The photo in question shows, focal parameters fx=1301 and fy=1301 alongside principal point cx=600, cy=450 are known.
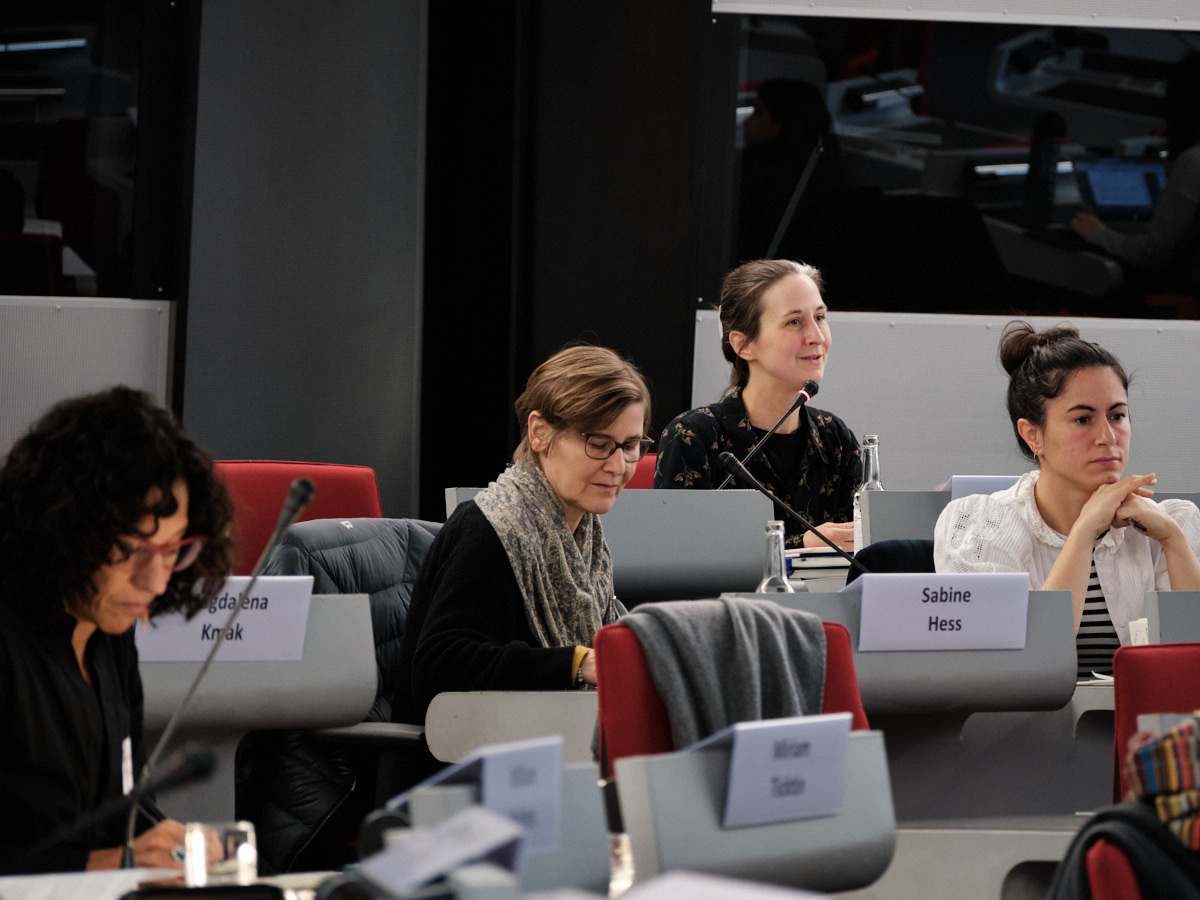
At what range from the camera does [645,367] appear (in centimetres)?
415

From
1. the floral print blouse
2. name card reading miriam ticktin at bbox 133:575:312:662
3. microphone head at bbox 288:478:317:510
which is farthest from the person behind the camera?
the floral print blouse

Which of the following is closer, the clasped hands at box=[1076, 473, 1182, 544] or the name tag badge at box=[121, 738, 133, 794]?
the name tag badge at box=[121, 738, 133, 794]

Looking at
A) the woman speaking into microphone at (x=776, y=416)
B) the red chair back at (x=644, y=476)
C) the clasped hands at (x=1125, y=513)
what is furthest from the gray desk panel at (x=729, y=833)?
the red chair back at (x=644, y=476)

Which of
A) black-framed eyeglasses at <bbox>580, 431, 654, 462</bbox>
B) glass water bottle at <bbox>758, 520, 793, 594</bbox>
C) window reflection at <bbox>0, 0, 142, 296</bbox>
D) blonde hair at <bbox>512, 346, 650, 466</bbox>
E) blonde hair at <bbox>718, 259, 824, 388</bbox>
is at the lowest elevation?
glass water bottle at <bbox>758, 520, 793, 594</bbox>

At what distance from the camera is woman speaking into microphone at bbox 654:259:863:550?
3.08m

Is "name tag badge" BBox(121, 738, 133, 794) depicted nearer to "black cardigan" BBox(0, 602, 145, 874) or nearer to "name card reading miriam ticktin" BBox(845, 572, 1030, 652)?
"black cardigan" BBox(0, 602, 145, 874)

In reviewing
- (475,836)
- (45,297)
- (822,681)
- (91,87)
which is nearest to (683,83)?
(91,87)

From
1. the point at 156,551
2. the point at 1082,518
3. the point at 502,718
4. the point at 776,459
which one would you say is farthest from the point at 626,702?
the point at 776,459

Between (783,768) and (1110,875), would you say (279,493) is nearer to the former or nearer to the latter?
(783,768)

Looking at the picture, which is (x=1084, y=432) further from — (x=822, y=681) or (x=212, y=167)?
(x=212, y=167)

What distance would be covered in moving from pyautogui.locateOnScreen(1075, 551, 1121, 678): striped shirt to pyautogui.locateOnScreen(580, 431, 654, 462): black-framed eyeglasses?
34.2 inches

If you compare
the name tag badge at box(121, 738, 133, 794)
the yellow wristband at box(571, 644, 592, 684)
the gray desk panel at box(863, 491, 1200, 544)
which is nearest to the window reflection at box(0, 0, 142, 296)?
the gray desk panel at box(863, 491, 1200, 544)

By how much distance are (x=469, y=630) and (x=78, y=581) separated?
0.83 m

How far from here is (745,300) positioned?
3271 millimetres
